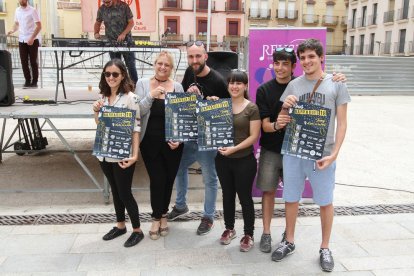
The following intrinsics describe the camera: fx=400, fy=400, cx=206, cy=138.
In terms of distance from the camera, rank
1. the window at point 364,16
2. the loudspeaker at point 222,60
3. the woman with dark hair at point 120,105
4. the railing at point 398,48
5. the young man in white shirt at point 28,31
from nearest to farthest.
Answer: the woman with dark hair at point 120,105 < the loudspeaker at point 222,60 < the young man in white shirt at point 28,31 < the railing at point 398,48 < the window at point 364,16

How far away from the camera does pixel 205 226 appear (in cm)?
386

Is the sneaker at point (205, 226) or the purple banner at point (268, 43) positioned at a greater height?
the purple banner at point (268, 43)

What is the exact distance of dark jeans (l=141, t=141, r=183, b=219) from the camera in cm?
354

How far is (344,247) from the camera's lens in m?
3.58

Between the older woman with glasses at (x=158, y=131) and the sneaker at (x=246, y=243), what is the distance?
2.64 feet

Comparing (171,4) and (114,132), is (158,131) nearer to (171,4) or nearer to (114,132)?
(114,132)

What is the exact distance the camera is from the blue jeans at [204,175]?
3730 mm

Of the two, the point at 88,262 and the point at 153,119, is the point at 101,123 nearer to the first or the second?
the point at 153,119

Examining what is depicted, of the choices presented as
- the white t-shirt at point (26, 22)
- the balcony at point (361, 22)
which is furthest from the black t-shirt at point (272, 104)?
the balcony at point (361, 22)

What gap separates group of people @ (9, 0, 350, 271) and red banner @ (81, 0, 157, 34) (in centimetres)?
566

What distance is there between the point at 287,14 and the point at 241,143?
4852cm

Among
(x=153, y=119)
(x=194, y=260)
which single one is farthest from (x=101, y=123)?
(x=194, y=260)

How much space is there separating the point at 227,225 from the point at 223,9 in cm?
4445

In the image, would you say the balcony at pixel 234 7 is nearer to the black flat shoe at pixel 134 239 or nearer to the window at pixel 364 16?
the window at pixel 364 16
